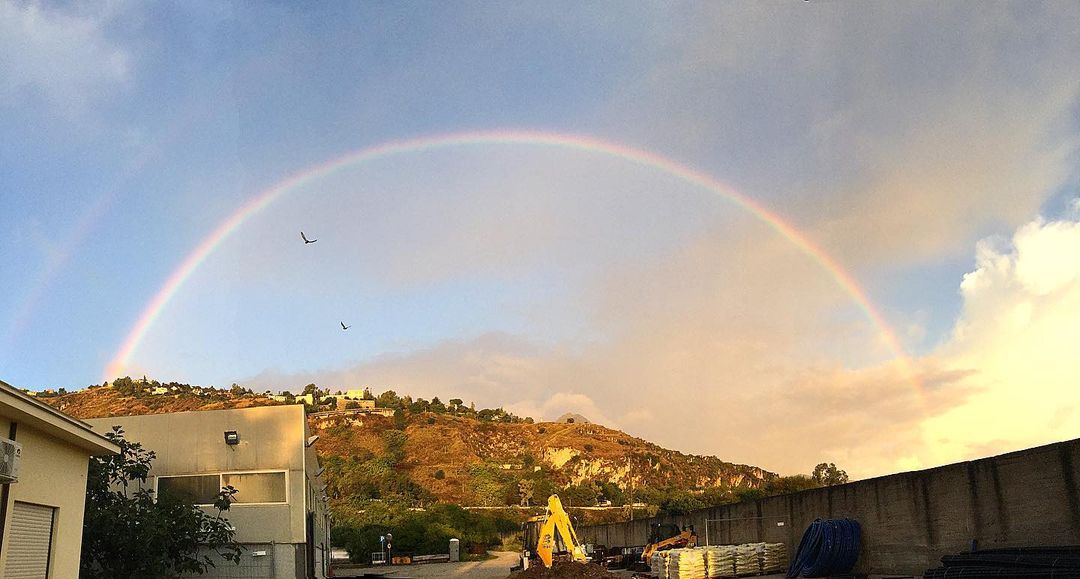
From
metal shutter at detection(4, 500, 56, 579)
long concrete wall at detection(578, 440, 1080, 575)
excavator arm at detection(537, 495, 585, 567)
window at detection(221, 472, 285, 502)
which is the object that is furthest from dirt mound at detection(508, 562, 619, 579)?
metal shutter at detection(4, 500, 56, 579)

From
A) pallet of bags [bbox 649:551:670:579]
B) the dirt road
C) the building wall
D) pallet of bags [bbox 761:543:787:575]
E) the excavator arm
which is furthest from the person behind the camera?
the dirt road

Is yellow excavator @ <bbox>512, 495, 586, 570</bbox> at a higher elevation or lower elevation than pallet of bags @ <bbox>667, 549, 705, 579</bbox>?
higher

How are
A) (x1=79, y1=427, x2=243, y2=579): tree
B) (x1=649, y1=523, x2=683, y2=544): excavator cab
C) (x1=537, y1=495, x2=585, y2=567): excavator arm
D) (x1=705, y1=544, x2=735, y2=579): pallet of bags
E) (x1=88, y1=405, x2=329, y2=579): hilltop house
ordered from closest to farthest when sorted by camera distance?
1. (x1=79, y1=427, x2=243, y2=579): tree
2. (x1=88, y1=405, x2=329, y2=579): hilltop house
3. (x1=705, y1=544, x2=735, y2=579): pallet of bags
4. (x1=537, y1=495, x2=585, y2=567): excavator arm
5. (x1=649, y1=523, x2=683, y2=544): excavator cab

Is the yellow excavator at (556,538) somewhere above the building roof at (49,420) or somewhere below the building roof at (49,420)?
below

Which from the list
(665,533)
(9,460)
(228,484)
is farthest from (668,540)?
(9,460)

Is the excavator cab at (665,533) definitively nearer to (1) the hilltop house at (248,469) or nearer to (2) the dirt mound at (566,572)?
(2) the dirt mound at (566,572)

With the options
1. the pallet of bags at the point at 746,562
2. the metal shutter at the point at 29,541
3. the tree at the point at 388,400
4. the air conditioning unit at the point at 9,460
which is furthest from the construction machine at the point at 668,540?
the tree at the point at 388,400

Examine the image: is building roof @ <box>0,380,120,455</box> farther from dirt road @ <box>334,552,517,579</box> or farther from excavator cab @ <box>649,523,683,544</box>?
excavator cab @ <box>649,523,683,544</box>
